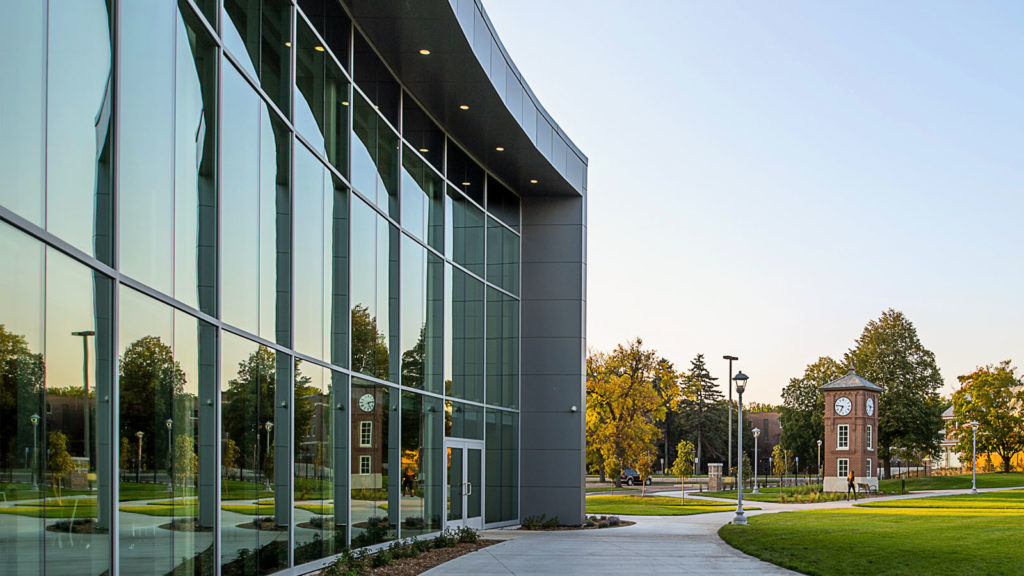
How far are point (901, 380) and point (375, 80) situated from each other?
76.2m

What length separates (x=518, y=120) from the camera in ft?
76.6

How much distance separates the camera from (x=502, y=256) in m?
28.4

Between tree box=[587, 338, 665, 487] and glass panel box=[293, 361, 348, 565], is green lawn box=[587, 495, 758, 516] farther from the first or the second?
glass panel box=[293, 361, 348, 565]

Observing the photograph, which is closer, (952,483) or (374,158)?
(374,158)

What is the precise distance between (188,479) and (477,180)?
16845 mm

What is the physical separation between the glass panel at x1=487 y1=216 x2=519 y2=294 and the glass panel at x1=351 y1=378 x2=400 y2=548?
8.02m

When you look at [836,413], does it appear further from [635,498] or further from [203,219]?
[203,219]

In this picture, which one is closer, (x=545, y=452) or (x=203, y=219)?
(x=203, y=219)

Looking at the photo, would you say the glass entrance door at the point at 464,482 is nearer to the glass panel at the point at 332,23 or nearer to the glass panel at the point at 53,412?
the glass panel at the point at 332,23

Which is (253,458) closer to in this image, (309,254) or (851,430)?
(309,254)

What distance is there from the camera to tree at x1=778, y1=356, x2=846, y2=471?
93.6 metres

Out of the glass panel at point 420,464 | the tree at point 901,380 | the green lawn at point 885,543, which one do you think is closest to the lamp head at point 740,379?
the green lawn at point 885,543

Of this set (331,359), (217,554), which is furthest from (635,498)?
(217,554)

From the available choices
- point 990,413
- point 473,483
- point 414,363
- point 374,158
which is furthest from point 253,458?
point 990,413
